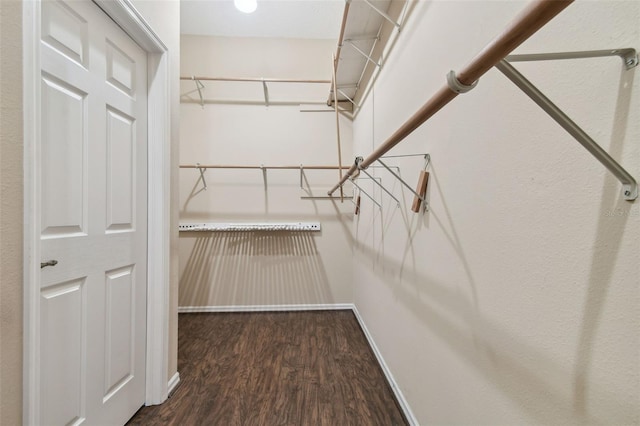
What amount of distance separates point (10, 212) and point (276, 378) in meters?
1.57

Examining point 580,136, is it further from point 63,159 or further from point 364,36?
point 364,36

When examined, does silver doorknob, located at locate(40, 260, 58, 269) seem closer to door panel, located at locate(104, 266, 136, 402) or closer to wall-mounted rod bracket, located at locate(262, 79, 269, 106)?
door panel, located at locate(104, 266, 136, 402)

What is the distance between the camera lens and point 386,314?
162 cm

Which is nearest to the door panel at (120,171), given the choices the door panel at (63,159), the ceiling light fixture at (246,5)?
the door panel at (63,159)

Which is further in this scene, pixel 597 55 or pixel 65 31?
pixel 65 31

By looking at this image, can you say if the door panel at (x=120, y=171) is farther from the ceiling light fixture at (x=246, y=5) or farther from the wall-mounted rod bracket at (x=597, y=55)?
the ceiling light fixture at (x=246, y=5)

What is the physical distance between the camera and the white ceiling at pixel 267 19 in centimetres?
240

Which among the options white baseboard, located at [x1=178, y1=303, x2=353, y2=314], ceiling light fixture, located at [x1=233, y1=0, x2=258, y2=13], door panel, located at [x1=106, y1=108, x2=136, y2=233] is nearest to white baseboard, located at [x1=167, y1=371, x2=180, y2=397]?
door panel, located at [x1=106, y1=108, x2=136, y2=233]

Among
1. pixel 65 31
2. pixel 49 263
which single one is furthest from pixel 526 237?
pixel 65 31

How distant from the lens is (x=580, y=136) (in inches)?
16.1

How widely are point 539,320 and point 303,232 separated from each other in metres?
2.38

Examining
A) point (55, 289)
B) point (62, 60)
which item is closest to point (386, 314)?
point (55, 289)

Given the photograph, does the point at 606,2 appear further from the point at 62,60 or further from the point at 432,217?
the point at 62,60

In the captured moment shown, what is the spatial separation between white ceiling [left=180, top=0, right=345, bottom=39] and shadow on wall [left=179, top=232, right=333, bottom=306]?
229 cm
